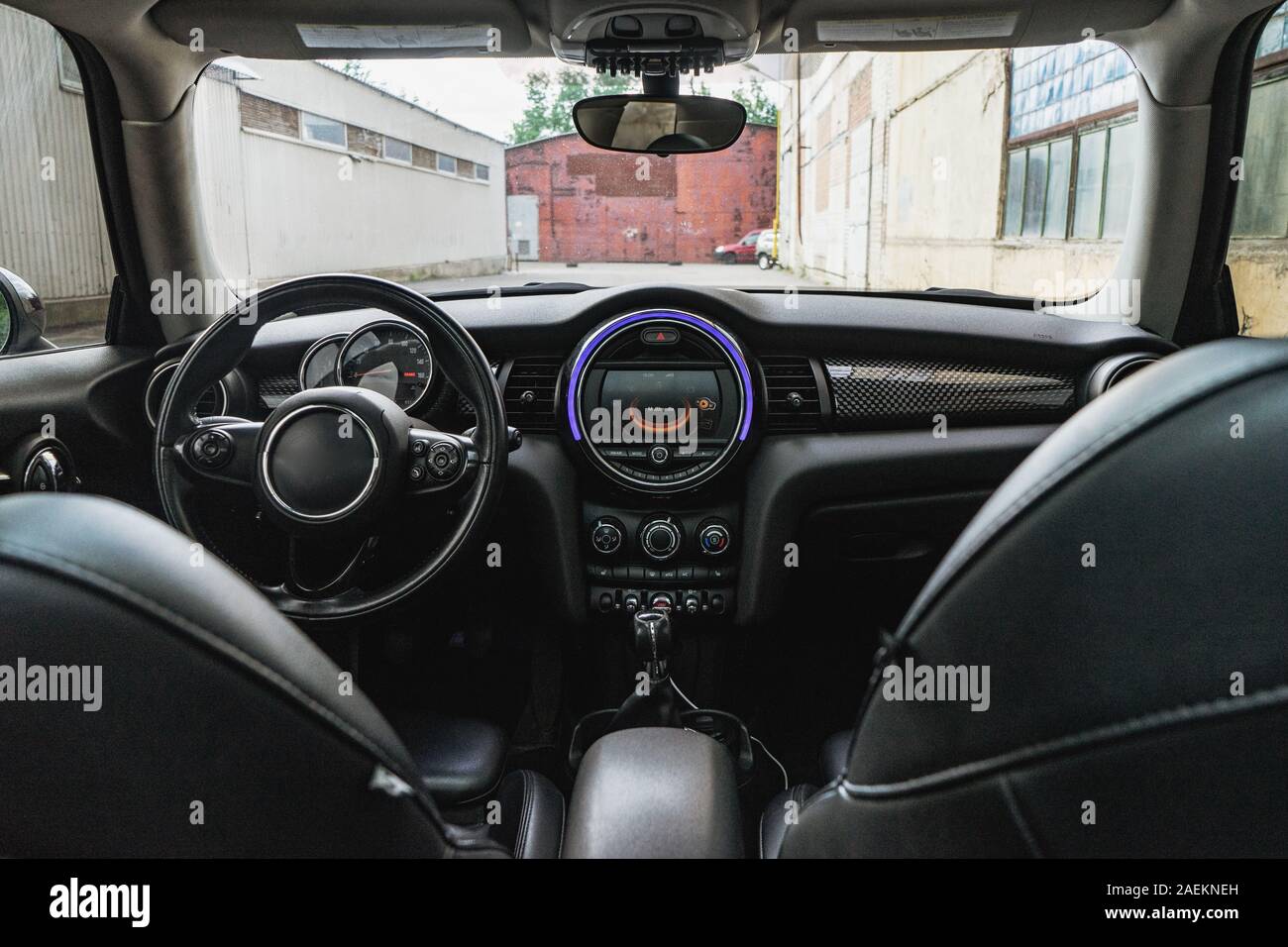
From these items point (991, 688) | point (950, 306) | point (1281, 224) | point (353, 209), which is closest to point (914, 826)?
point (991, 688)

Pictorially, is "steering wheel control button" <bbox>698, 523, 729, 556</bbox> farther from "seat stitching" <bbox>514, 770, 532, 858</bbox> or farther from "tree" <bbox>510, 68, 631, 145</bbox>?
"tree" <bbox>510, 68, 631, 145</bbox>

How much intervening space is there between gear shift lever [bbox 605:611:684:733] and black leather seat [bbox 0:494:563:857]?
1.57 m

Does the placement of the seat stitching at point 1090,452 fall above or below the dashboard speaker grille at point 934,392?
above

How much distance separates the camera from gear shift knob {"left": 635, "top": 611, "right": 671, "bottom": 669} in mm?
2510

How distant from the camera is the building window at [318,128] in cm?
778

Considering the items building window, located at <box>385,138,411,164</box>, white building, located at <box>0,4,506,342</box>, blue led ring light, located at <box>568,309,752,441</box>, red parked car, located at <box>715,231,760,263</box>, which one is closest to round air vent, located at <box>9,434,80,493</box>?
white building, located at <box>0,4,506,342</box>

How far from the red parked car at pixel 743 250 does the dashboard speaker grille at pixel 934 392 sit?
190 centimetres

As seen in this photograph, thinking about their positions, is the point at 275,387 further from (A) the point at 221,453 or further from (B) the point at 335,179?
(B) the point at 335,179

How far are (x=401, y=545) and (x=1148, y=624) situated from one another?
1.90 m

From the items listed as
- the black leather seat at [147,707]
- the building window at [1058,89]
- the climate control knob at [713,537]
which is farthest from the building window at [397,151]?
the black leather seat at [147,707]

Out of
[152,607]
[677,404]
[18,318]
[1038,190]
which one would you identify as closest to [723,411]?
[677,404]

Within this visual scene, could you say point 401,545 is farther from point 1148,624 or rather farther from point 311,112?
point 311,112

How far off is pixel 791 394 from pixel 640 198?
105cm

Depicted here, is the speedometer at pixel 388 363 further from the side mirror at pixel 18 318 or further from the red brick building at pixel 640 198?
the side mirror at pixel 18 318
